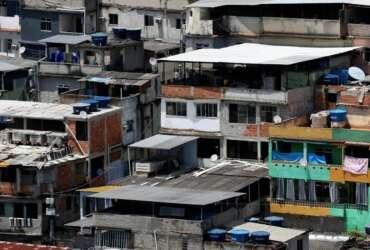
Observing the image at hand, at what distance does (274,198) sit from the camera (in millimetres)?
84125

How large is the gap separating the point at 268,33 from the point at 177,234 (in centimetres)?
2205

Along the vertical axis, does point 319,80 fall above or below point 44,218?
above

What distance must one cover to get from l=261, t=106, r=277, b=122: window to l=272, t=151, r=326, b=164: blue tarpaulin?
4846 millimetres

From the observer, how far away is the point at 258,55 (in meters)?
91.8

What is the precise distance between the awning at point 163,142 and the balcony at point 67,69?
9.77 m

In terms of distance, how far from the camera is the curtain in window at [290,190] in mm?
84000

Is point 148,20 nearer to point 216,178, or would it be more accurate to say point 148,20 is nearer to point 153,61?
point 153,61

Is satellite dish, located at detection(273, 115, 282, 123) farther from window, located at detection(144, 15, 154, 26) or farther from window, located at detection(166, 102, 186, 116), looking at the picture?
window, located at detection(144, 15, 154, 26)

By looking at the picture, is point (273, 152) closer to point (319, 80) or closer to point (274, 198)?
point (274, 198)

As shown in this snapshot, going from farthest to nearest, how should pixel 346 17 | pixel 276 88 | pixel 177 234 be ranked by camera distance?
1. pixel 346 17
2. pixel 276 88
3. pixel 177 234

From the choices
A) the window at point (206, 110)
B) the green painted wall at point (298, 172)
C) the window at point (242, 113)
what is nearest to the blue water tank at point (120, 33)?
the window at point (206, 110)

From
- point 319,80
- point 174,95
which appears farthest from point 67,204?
point 319,80

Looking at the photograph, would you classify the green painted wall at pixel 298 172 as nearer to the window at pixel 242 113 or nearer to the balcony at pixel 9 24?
the window at pixel 242 113

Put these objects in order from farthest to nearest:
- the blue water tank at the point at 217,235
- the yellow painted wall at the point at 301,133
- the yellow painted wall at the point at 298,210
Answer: the yellow painted wall at the point at 298,210 → the yellow painted wall at the point at 301,133 → the blue water tank at the point at 217,235
